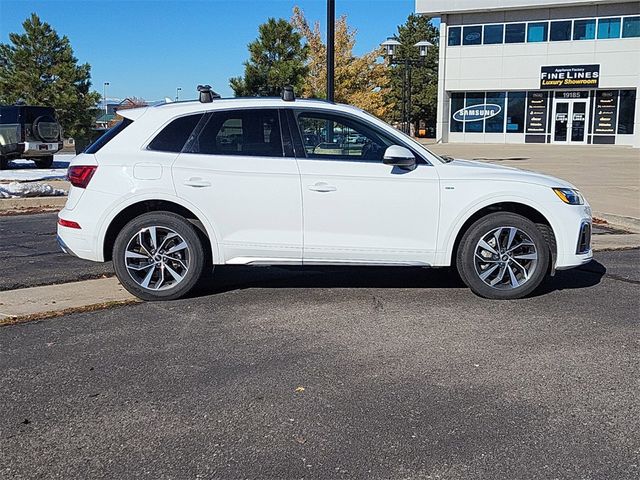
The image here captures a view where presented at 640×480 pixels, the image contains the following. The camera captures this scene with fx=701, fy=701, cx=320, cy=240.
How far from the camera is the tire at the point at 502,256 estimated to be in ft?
19.9

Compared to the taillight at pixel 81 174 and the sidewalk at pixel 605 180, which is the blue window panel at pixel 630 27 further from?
the taillight at pixel 81 174

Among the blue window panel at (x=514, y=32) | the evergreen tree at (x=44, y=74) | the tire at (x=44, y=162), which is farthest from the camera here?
the blue window panel at (x=514, y=32)

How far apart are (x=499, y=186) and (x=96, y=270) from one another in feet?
13.6

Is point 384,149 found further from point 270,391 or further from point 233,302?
point 270,391

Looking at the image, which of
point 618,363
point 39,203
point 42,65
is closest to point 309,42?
point 42,65

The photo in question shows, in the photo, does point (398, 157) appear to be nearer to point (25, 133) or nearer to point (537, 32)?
point (25, 133)

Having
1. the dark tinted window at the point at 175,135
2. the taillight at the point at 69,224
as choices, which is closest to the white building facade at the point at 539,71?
the dark tinted window at the point at 175,135

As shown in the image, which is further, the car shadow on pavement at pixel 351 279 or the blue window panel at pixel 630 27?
the blue window panel at pixel 630 27

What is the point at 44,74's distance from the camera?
29.2 metres

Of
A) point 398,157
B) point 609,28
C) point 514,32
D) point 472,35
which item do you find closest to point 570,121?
point 609,28

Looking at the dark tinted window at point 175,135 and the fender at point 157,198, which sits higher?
the dark tinted window at point 175,135

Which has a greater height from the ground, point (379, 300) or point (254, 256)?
point (254, 256)

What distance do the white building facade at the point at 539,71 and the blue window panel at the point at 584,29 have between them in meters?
0.05

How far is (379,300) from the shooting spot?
243 inches
